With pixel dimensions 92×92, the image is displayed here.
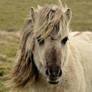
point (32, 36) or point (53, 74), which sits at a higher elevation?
point (32, 36)

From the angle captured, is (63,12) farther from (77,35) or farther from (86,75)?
(77,35)

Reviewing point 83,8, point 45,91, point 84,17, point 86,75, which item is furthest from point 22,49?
point 83,8

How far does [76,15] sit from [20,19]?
7674 millimetres

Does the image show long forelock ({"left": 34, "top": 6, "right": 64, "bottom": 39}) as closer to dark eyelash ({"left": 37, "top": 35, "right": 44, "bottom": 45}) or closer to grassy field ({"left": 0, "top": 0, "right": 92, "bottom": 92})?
dark eyelash ({"left": 37, "top": 35, "right": 44, "bottom": 45})

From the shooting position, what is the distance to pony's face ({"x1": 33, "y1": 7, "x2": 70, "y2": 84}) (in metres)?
4.74

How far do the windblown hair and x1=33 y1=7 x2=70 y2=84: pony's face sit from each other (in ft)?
0.12

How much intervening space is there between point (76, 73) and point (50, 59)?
1.03 m

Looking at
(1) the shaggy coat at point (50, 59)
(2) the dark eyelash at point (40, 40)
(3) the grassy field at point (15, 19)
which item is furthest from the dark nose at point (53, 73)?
(3) the grassy field at point (15, 19)

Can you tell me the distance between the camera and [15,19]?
107ft

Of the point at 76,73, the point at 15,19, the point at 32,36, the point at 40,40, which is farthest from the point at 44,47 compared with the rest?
the point at 15,19

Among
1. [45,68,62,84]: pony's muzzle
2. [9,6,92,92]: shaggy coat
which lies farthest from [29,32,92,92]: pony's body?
[45,68,62,84]: pony's muzzle

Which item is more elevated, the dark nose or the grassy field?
the dark nose

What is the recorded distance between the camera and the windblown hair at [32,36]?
503 centimetres

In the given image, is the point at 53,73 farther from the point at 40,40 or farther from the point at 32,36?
the point at 32,36
